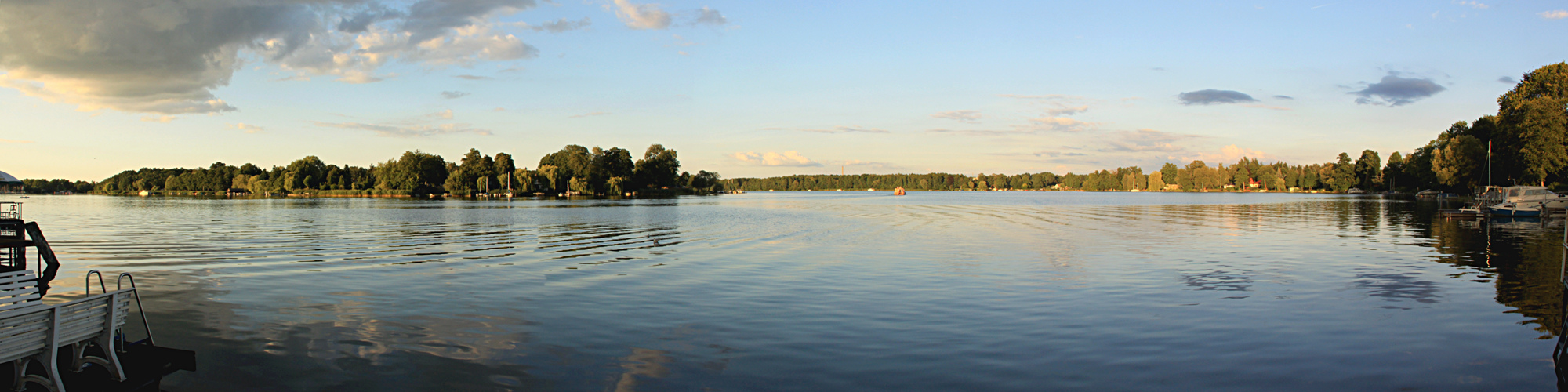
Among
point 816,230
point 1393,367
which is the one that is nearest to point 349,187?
point 816,230

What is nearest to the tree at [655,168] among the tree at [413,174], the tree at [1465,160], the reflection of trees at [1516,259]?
the tree at [413,174]

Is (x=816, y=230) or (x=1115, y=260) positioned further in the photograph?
(x=816, y=230)

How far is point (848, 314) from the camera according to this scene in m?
11.0

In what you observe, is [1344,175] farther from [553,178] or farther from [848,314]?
[848,314]

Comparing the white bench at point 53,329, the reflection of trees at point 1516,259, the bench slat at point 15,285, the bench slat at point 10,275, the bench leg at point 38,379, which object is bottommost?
the reflection of trees at point 1516,259

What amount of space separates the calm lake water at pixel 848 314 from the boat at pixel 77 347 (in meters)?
0.36

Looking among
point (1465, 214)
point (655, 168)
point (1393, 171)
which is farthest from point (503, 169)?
point (1393, 171)

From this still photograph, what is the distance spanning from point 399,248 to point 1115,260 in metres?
20.5

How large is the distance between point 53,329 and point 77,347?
0.77 meters

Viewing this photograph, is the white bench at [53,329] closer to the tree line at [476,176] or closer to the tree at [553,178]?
the tree line at [476,176]

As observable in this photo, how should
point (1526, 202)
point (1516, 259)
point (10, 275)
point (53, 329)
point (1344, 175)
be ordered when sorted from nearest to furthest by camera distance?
1. point (53, 329)
2. point (10, 275)
3. point (1516, 259)
4. point (1526, 202)
5. point (1344, 175)

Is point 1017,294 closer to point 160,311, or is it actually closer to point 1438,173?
point 160,311

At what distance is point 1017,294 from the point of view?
13297 millimetres

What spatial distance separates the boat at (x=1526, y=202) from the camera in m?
39.8
